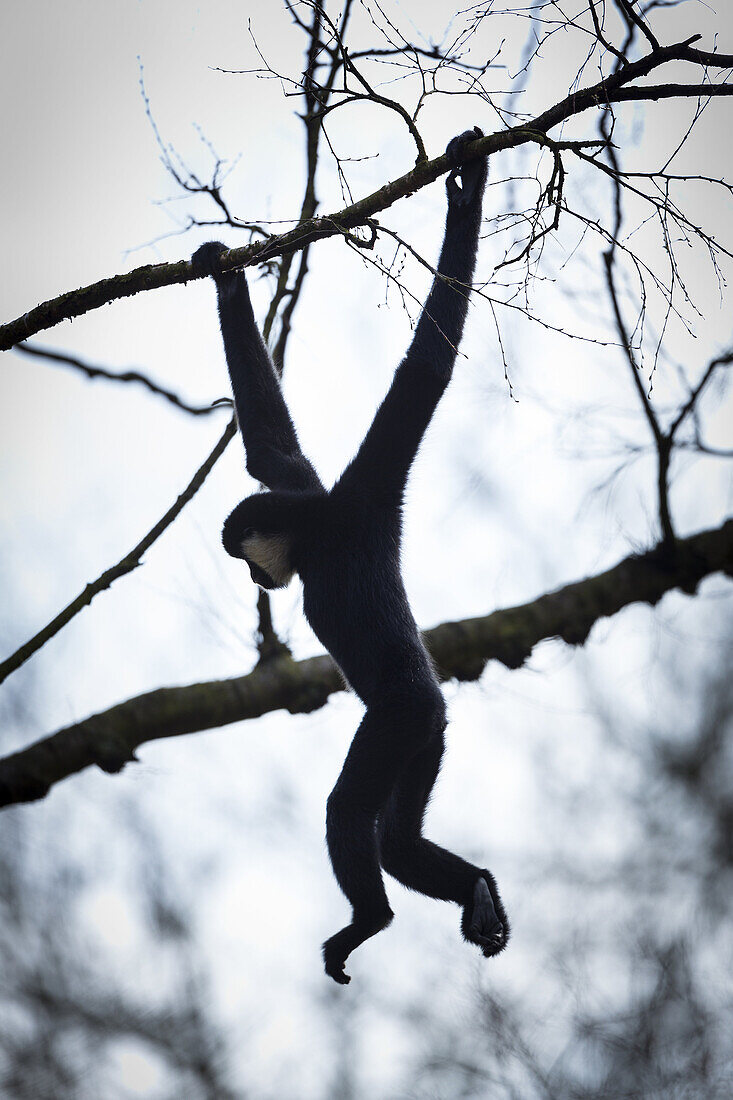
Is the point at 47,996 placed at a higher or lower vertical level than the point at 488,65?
lower

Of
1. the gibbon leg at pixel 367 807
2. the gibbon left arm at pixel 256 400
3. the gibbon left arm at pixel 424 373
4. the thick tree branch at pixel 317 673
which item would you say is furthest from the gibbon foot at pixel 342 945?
the thick tree branch at pixel 317 673

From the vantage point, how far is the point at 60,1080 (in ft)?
37.9

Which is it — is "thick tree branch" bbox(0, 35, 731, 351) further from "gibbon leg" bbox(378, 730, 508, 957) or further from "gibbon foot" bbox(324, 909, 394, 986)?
"gibbon foot" bbox(324, 909, 394, 986)

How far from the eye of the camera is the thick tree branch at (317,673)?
591 cm

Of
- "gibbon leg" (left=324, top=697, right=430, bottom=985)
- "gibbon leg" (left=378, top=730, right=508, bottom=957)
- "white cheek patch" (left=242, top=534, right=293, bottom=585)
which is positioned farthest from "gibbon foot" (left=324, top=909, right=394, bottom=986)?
"white cheek patch" (left=242, top=534, right=293, bottom=585)

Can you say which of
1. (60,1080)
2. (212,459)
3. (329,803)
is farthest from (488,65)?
(60,1080)

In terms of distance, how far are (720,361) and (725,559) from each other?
5.83 ft

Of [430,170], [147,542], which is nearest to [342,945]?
[147,542]

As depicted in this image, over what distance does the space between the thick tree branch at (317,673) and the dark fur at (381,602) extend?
73.2 inches

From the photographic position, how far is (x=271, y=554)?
170 inches

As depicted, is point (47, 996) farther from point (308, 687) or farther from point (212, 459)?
point (212, 459)

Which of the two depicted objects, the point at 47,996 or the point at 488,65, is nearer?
the point at 488,65

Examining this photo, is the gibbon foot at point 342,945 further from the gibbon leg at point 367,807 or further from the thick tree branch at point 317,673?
the thick tree branch at point 317,673

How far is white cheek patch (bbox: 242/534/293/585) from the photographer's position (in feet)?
13.7
